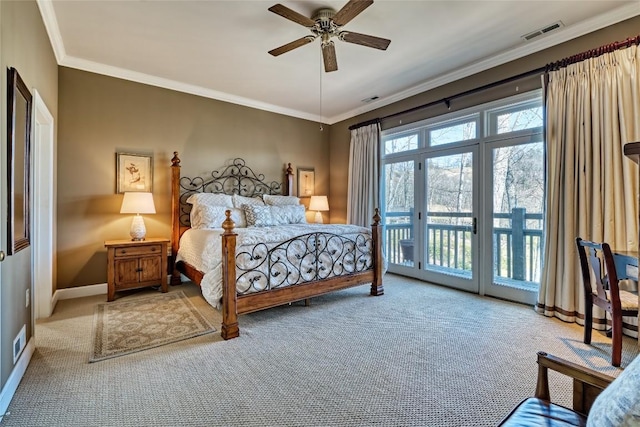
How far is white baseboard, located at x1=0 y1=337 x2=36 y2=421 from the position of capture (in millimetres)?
1694

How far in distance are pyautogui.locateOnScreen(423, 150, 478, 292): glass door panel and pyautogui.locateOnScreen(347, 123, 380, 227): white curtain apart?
0.96 m

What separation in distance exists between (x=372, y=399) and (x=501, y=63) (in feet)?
13.2

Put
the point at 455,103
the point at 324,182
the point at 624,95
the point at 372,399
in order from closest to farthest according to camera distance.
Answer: the point at 372,399
the point at 624,95
the point at 455,103
the point at 324,182

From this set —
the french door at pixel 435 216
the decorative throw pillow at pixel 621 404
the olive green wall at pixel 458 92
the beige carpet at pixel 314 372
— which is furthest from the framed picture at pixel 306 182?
the decorative throw pillow at pixel 621 404

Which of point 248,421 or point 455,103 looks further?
point 455,103

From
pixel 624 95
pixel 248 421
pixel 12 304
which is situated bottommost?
pixel 248 421

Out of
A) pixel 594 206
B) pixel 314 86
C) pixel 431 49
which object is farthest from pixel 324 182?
pixel 594 206

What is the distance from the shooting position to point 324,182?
6336 mm

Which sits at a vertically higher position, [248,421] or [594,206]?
[594,206]

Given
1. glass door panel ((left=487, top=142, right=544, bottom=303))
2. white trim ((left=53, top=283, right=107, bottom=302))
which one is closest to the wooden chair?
glass door panel ((left=487, top=142, right=544, bottom=303))

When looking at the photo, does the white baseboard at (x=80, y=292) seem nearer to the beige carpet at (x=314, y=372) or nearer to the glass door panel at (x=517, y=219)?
the beige carpet at (x=314, y=372)

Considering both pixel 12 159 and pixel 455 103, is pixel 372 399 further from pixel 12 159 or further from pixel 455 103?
pixel 455 103

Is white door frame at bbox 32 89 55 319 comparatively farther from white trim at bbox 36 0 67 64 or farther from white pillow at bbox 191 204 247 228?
white pillow at bbox 191 204 247 228

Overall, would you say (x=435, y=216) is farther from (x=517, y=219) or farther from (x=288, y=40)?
(x=288, y=40)
